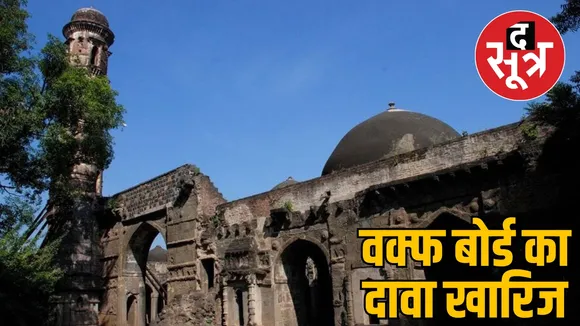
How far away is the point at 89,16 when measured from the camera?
2341 centimetres

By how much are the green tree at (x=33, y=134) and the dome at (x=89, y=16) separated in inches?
465

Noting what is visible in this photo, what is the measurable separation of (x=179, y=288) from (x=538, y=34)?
41.3 ft

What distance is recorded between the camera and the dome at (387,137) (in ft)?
51.0

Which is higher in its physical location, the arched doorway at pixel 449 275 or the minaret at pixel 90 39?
the minaret at pixel 90 39

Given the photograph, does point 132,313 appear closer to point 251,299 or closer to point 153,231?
point 153,231

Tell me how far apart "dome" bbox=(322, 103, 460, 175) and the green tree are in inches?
267

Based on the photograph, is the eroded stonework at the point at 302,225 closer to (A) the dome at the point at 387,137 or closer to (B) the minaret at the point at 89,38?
(A) the dome at the point at 387,137

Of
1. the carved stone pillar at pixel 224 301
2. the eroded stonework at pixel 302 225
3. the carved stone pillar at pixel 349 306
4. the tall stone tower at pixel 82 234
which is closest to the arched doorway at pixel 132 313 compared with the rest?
the eroded stonework at pixel 302 225

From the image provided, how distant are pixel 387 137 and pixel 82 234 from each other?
11.0 metres

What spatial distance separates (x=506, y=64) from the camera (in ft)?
32.0

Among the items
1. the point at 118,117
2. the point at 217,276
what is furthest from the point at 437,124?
the point at 118,117

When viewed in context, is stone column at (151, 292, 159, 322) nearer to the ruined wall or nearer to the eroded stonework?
the ruined wall

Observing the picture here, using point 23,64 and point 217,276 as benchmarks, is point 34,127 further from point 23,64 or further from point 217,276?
point 217,276

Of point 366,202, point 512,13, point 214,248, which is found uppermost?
point 512,13
